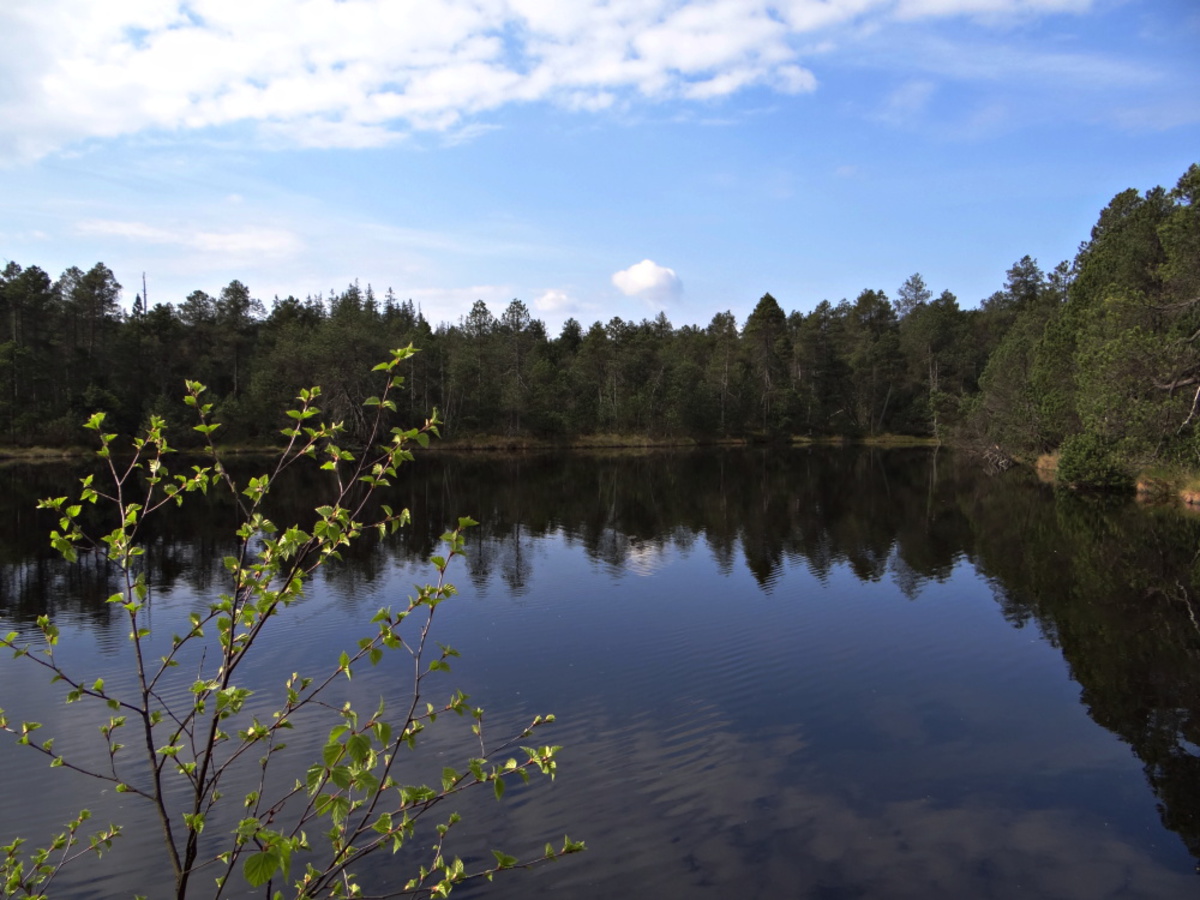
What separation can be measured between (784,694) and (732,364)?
80.0m

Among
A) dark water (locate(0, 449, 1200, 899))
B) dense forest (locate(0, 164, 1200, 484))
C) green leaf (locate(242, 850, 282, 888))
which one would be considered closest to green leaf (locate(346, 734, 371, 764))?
green leaf (locate(242, 850, 282, 888))

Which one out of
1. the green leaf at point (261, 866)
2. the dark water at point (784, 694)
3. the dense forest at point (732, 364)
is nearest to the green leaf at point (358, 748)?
the green leaf at point (261, 866)

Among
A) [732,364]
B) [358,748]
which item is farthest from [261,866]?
[732,364]

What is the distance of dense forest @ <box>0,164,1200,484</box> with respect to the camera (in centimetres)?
2836

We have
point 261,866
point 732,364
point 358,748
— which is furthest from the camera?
point 732,364

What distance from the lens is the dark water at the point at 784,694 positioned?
7.55 metres

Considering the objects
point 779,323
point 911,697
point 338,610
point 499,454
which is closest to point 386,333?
point 499,454

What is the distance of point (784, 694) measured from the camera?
39.0ft

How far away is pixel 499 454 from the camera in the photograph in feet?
228

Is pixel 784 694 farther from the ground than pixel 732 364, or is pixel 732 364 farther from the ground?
pixel 732 364

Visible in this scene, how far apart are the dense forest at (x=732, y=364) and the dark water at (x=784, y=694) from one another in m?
7.77

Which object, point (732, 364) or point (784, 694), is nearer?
point (784, 694)

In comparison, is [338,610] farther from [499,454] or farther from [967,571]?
[499,454]

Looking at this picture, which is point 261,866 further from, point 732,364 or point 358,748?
point 732,364
